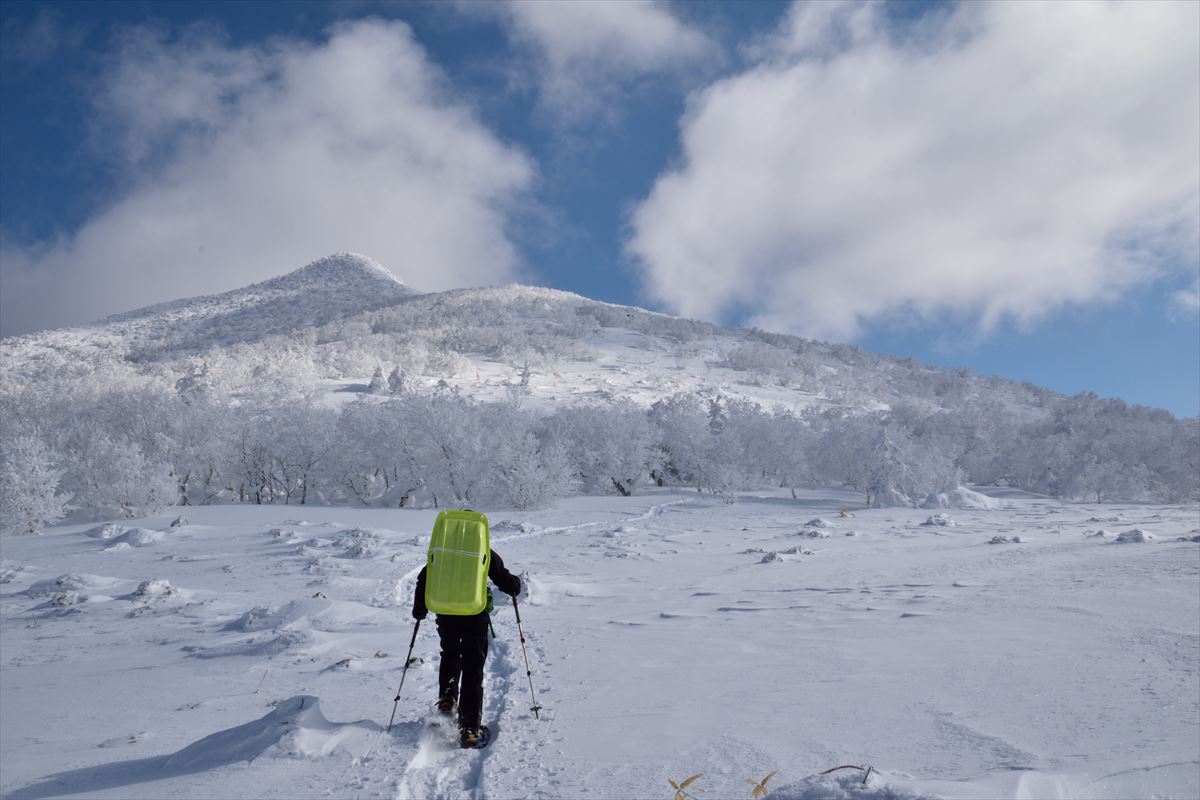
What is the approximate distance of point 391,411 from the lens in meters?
41.7

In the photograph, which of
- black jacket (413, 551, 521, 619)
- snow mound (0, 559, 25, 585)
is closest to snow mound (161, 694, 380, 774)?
black jacket (413, 551, 521, 619)

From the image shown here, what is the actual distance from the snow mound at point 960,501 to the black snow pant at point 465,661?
32520 mm

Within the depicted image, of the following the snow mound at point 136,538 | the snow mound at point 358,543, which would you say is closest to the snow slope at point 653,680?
the snow mound at point 358,543

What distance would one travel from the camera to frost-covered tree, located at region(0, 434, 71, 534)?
78.7ft

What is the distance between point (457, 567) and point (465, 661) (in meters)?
0.78

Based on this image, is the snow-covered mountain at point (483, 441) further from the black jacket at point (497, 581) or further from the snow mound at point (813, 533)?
the black jacket at point (497, 581)

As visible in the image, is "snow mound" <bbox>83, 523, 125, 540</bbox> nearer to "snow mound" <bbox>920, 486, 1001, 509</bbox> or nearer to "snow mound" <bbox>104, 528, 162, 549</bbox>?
"snow mound" <bbox>104, 528, 162, 549</bbox>

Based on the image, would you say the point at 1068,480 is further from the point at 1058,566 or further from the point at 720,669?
the point at 720,669

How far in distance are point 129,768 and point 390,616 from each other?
212 inches

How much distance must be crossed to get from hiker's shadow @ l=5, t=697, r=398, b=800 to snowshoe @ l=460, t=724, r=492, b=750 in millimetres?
371

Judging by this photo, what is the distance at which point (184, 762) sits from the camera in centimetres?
448

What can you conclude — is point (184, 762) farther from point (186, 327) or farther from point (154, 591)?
point (186, 327)

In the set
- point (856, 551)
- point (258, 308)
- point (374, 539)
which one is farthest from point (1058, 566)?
point (258, 308)

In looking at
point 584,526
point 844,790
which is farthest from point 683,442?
point 844,790
